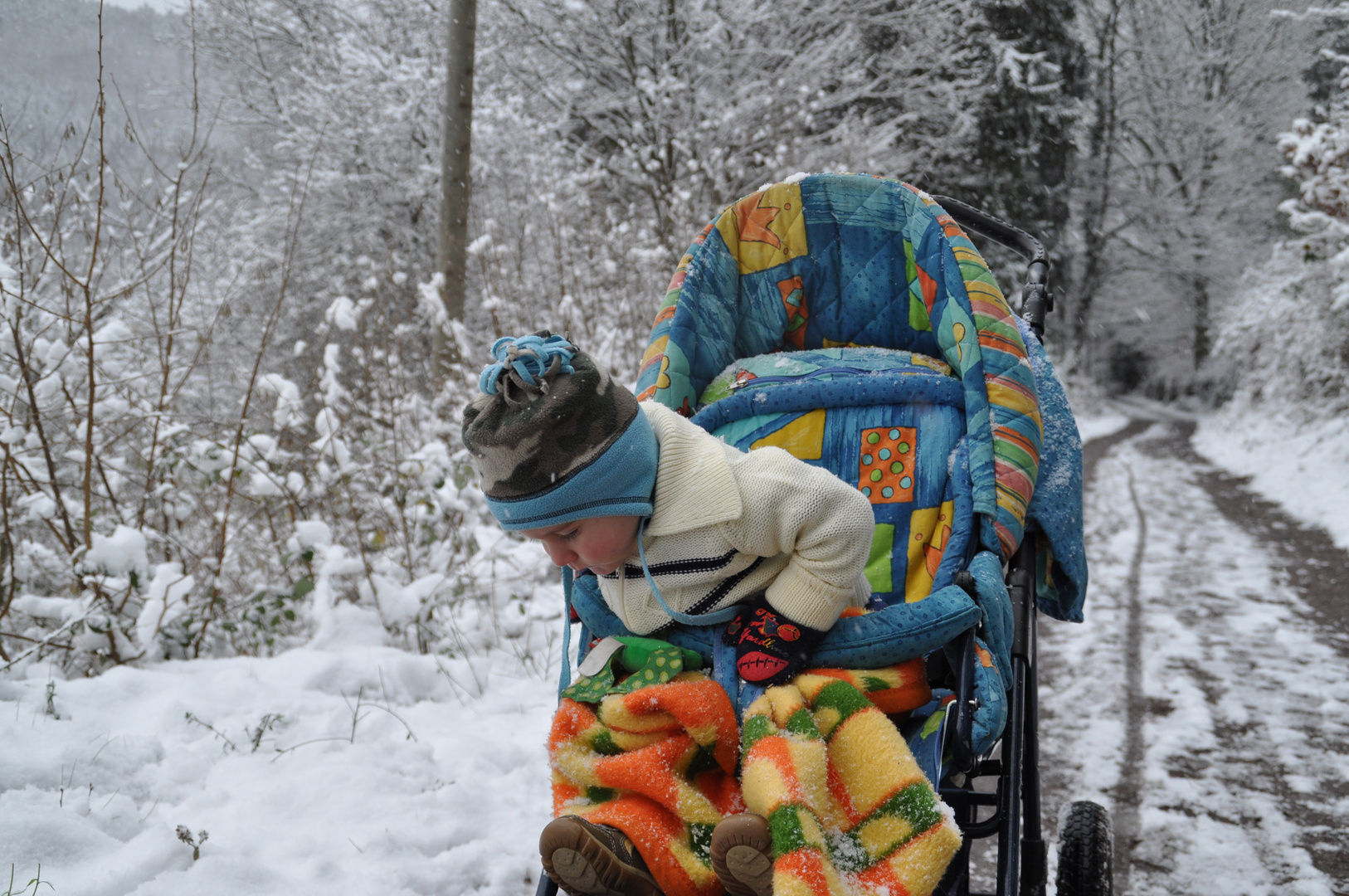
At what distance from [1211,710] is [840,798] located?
10.8 feet

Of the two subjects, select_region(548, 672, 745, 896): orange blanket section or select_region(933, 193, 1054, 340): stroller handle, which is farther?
select_region(933, 193, 1054, 340): stroller handle

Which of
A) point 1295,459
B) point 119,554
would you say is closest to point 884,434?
point 119,554

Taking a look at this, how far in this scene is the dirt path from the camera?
2934mm

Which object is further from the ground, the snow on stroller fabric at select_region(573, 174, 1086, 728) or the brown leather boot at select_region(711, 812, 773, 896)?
the snow on stroller fabric at select_region(573, 174, 1086, 728)

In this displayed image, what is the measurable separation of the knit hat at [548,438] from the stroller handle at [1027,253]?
166cm

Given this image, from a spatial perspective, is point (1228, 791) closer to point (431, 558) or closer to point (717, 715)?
point (717, 715)

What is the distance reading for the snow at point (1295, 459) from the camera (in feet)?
26.5

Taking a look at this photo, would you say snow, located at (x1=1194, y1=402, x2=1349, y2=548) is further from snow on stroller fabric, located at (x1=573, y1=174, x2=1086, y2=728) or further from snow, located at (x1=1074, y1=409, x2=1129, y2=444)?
snow on stroller fabric, located at (x1=573, y1=174, x2=1086, y2=728)

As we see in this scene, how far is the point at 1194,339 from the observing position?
24891 millimetres

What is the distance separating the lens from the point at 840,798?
160 cm

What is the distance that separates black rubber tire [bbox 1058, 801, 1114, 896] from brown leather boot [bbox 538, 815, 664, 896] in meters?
1.41

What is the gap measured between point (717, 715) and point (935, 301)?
5.01 ft

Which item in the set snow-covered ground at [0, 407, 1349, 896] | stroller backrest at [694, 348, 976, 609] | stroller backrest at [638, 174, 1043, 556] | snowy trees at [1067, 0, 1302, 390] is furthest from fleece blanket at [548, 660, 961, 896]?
snowy trees at [1067, 0, 1302, 390]

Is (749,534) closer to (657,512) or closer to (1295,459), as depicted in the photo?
(657,512)
